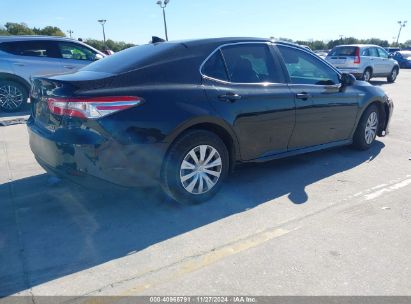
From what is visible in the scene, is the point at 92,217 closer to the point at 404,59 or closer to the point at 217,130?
the point at 217,130

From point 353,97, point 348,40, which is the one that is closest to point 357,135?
point 353,97

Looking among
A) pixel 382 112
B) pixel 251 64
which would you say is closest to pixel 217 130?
pixel 251 64

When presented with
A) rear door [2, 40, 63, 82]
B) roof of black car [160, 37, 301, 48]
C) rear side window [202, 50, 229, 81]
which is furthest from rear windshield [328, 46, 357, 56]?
rear side window [202, 50, 229, 81]

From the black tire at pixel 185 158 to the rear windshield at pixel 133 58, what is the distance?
82 centimetres

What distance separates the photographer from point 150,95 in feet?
11.3

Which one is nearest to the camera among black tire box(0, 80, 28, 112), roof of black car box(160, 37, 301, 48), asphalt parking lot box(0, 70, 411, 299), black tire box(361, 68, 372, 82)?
asphalt parking lot box(0, 70, 411, 299)

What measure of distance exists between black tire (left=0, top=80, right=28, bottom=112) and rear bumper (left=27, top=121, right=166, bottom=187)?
6.36 metres

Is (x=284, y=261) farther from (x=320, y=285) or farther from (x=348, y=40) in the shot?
(x=348, y=40)

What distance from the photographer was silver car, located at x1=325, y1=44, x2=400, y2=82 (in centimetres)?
1612

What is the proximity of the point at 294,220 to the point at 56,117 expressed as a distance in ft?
7.83

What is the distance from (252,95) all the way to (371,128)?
276 cm

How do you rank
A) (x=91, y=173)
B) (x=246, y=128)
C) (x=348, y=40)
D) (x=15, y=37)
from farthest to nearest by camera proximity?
(x=348, y=40) → (x=15, y=37) → (x=246, y=128) → (x=91, y=173)

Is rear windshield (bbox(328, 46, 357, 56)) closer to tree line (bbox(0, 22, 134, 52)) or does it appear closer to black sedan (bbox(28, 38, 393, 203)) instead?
black sedan (bbox(28, 38, 393, 203))

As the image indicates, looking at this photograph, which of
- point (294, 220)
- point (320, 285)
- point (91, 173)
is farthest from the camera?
point (294, 220)
